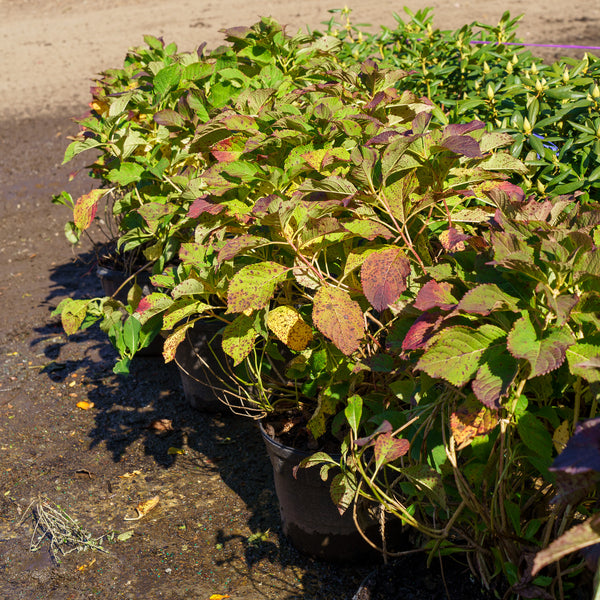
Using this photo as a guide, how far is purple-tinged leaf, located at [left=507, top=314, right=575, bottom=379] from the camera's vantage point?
1103 millimetres

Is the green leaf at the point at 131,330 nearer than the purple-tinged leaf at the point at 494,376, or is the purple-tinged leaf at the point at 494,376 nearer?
the purple-tinged leaf at the point at 494,376

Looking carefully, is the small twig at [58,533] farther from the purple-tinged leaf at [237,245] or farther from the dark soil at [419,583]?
the purple-tinged leaf at [237,245]

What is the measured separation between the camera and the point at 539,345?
45.3 inches

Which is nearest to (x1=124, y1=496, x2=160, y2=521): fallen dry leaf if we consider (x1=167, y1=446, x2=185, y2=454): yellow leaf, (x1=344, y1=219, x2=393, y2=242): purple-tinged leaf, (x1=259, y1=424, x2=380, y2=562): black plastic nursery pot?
(x1=167, y1=446, x2=185, y2=454): yellow leaf

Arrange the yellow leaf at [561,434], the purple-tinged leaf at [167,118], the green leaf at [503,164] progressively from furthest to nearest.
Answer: the purple-tinged leaf at [167,118] < the green leaf at [503,164] < the yellow leaf at [561,434]

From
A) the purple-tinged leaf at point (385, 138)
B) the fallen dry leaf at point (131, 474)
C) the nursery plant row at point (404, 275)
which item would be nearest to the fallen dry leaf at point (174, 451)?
the fallen dry leaf at point (131, 474)

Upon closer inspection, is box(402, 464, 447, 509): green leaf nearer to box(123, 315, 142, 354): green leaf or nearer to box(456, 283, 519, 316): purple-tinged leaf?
box(456, 283, 519, 316): purple-tinged leaf

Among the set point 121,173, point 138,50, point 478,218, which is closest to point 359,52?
point 138,50

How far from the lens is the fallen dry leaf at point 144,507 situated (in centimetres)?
248

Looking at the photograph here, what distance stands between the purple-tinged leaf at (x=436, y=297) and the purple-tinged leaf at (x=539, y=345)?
138 mm

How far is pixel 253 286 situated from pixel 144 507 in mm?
1277

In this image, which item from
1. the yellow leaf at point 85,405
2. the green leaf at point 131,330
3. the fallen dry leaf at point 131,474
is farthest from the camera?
the yellow leaf at point 85,405

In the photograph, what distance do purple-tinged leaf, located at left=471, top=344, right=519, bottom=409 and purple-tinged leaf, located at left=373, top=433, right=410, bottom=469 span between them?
278 millimetres

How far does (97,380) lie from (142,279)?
0.57 m
